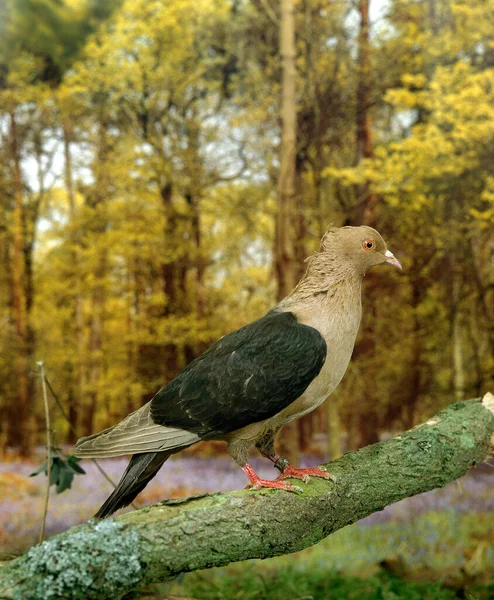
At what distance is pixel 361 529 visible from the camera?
4.91 meters

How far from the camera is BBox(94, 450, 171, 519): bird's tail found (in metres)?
1.91

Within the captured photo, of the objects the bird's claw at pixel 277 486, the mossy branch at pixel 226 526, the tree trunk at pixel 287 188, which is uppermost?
the tree trunk at pixel 287 188

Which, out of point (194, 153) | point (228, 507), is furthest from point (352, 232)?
point (194, 153)

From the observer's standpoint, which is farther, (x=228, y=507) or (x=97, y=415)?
(x=97, y=415)

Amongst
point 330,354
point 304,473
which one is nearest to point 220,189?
point 330,354

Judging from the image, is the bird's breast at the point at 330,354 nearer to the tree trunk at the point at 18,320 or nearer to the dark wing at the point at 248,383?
the dark wing at the point at 248,383

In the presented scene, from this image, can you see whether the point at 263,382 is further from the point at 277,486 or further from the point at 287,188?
the point at 287,188

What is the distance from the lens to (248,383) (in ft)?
6.77

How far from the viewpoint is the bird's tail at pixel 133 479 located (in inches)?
75.0

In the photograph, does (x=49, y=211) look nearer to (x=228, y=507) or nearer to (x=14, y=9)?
(x=14, y=9)

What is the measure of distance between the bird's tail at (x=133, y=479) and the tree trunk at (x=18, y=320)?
423 centimetres

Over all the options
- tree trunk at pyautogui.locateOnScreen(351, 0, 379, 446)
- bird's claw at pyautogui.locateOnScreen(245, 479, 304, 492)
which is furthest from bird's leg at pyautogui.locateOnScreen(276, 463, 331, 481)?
tree trunk at pyautogui.locateOnScreen(351, 0, 379, 446)

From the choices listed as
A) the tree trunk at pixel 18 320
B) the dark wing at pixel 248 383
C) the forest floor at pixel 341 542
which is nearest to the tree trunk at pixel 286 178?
the forest floor at pixel 341 542

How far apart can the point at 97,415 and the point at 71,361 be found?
0.62 metres
